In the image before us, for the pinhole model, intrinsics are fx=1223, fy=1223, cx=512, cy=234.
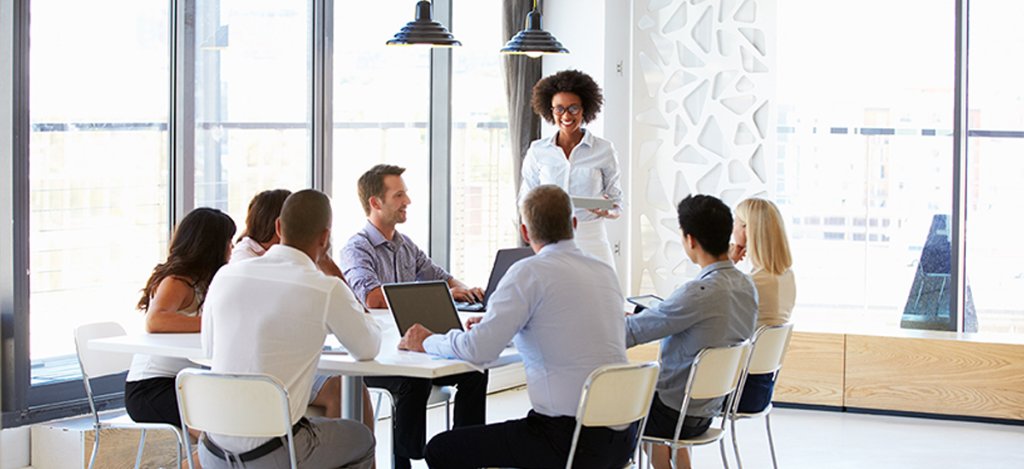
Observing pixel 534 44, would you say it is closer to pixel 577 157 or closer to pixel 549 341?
pixel 577 157

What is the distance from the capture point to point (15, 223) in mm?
4723

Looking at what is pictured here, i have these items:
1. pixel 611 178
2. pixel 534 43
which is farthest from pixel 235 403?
pixel 611 178

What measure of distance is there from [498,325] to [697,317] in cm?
86

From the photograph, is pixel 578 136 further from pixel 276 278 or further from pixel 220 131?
pixel 276 278

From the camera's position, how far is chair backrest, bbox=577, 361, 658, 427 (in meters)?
3.28

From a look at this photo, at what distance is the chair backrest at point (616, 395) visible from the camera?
3.28 metres

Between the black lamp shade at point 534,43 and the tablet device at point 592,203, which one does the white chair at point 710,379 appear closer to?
the tablet device at point 592,203

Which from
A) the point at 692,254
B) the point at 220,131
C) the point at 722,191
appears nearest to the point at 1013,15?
the point at 722,191

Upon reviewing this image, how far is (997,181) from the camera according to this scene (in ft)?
23.7

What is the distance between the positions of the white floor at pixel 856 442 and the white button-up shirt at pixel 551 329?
6.58ft

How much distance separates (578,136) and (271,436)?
10.2 feet

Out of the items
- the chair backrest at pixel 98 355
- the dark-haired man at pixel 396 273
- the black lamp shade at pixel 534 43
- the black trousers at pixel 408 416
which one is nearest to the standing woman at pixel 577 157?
the black lamp shade at pixel 534 43

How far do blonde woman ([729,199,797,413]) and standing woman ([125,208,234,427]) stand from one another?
189 centimetres

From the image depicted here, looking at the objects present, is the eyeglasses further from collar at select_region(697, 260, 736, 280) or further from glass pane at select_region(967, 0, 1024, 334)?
glass pane at select_region(967, 0, 1024, 334)
